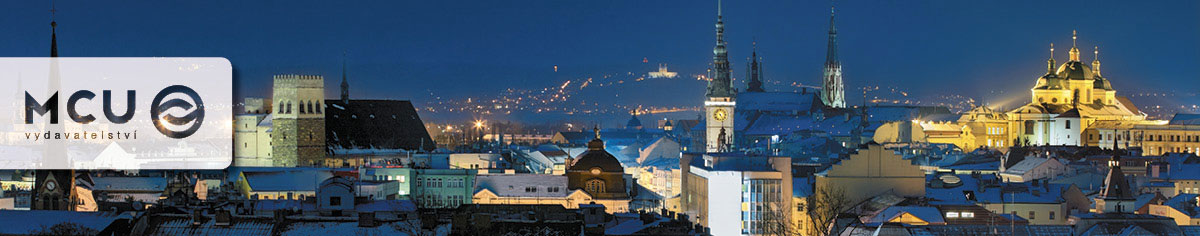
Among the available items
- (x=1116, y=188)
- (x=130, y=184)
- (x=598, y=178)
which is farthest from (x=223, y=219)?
(x=1116, y=188)

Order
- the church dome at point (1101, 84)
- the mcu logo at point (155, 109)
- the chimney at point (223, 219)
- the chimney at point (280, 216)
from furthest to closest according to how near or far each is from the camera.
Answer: the church dome at point (1101, 84)
the mcu logo at point (155, 109)
the chimney at point (280, 216)
the chimney at point (223, 219)

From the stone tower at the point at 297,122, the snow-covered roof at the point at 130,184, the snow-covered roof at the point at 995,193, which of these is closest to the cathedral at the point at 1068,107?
the stone tower at the point at 297,122

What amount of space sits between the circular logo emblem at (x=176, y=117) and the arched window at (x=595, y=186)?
16.5m

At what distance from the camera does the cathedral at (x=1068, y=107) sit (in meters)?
122

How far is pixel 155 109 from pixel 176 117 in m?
7.18

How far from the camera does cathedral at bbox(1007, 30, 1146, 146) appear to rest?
122 metres

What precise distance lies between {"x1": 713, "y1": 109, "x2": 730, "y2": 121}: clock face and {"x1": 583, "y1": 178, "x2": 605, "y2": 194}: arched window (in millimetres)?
65154

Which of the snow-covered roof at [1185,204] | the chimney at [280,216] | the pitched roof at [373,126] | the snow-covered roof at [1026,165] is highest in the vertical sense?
the pitched roof at [373,126]

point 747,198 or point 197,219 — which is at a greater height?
point 197,219

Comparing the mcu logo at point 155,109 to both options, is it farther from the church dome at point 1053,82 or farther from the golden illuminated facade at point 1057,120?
the church dome at point 1053,82

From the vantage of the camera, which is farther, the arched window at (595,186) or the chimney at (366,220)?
the arched window at (595,186)

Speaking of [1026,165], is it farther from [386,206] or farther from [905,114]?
[905,114]

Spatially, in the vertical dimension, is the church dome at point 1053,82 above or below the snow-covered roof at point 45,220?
above

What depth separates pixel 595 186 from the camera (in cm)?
5591
